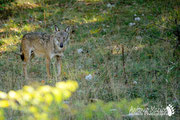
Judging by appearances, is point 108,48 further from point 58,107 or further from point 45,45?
point 58,107

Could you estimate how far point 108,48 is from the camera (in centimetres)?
934

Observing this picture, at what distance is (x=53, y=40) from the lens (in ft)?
28.6

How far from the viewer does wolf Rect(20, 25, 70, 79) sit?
27.8 feet

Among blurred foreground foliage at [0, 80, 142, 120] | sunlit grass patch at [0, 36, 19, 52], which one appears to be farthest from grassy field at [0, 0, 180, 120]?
blurred foreground foliage at [0, 80, 142, 120]

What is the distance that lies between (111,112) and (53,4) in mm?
10608

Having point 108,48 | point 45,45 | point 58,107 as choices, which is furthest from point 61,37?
point 58,107

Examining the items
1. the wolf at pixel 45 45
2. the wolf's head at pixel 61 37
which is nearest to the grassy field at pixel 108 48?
the wolf at pixel 45 45

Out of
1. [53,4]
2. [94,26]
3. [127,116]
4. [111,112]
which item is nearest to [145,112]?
[127,116]

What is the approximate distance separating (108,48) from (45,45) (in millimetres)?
2091

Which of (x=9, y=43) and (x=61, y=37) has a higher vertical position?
(x=61, y=37)

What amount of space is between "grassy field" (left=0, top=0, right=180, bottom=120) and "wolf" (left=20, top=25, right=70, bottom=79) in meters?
0.30

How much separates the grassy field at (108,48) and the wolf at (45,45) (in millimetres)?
303

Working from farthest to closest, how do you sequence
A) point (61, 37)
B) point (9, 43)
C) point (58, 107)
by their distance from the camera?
1. point (9, 43)
2. point (61, 37)
3. point (58, 107)

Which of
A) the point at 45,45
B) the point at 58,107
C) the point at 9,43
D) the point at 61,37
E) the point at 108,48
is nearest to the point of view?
the point at 58,107
